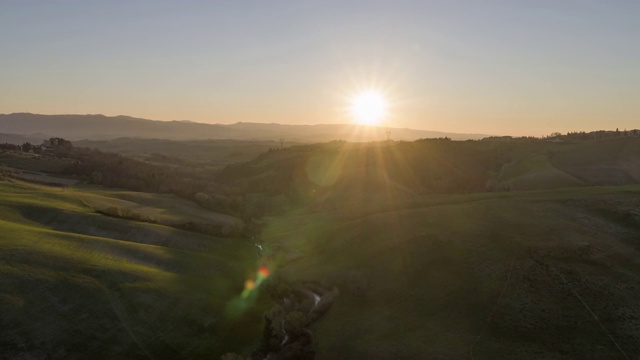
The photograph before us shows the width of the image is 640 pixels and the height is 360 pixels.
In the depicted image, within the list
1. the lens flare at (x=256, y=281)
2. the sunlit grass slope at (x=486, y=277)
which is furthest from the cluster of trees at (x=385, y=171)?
the lens flare at (x=256, y=281)

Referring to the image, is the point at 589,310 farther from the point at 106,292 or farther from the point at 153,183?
the point at 153,183

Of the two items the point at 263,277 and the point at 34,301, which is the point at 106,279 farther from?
the point at 263,277

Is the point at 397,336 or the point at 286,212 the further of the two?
the point at 286,212

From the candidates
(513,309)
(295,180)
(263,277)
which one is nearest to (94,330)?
(263,277)

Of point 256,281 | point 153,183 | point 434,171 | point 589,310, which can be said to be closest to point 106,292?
point 256,281

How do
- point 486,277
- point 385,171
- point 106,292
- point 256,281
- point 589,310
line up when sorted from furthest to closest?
point 385,171
point 256,281
point 486,277
point 106,292
point 589,310

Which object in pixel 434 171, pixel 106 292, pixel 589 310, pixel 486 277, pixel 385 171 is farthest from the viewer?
pixel 385 171

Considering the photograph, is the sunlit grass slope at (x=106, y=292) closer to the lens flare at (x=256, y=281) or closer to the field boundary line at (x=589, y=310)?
the lens flare at (x=256, y=281)

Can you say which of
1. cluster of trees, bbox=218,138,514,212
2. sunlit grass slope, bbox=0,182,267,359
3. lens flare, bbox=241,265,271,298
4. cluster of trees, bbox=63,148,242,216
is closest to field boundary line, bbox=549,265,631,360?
sunlit grass slope, bbox=0,182,267,359
